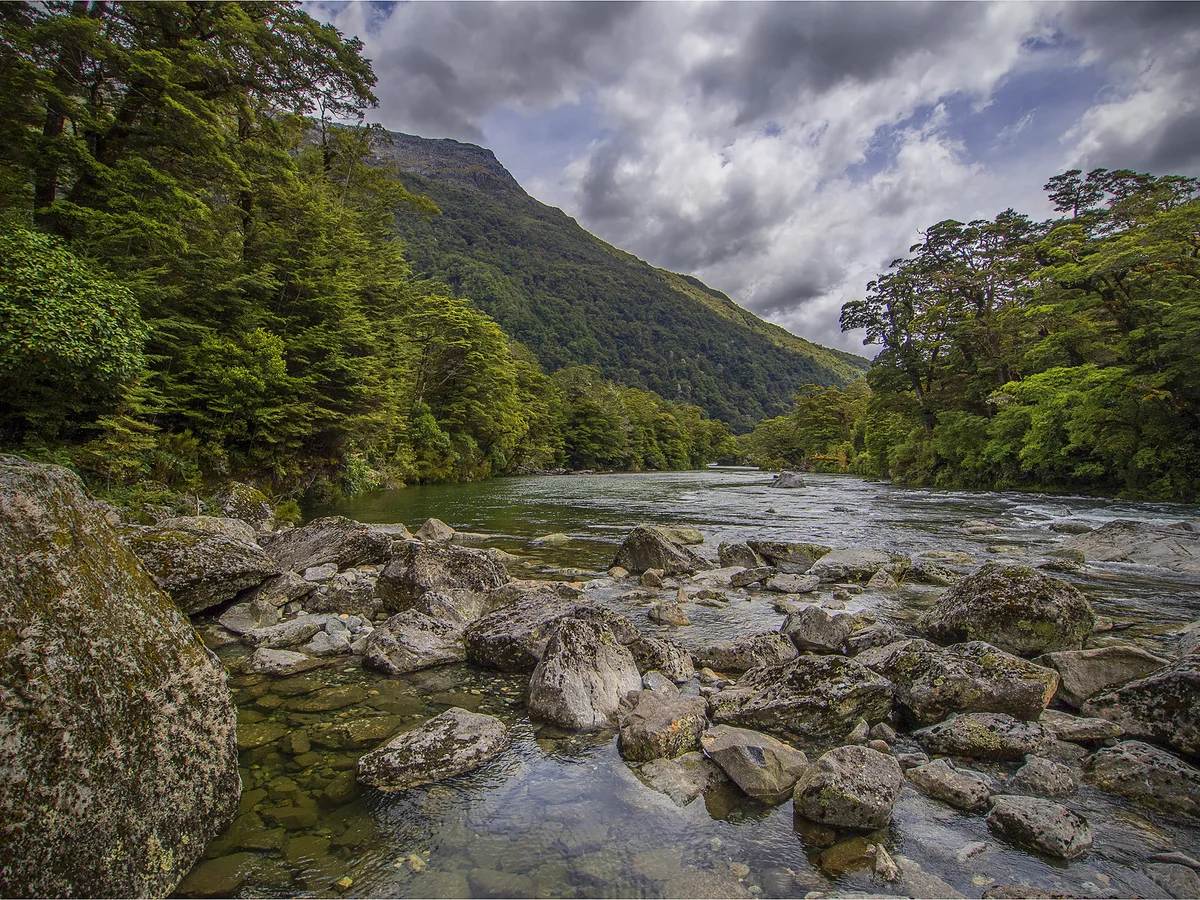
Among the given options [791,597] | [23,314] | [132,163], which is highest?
[132,163]

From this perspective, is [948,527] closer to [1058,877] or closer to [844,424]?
[1058,877]

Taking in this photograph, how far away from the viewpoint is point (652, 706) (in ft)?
15.6

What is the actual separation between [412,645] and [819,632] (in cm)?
513

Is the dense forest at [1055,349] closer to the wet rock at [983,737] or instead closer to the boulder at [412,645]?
the wet rock at [983,737]

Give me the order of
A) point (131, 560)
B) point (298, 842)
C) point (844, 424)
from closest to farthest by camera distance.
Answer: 1. point (298, 842)
2. point (131, 560)
3. point (844, 424)

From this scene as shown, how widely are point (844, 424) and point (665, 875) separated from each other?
260 ft

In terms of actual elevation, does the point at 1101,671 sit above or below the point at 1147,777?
above

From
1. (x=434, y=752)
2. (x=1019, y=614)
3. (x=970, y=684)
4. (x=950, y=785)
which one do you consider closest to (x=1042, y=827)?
(x=950, y=785)

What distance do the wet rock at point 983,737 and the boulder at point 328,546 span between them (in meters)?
9.51

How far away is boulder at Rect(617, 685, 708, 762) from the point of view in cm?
429

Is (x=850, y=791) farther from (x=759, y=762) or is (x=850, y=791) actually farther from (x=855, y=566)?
(x=855, y=566)

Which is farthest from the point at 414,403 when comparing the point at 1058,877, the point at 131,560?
the point at 1058,877

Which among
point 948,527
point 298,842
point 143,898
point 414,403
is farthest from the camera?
point 414,403

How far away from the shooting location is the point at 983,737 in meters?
4.28
